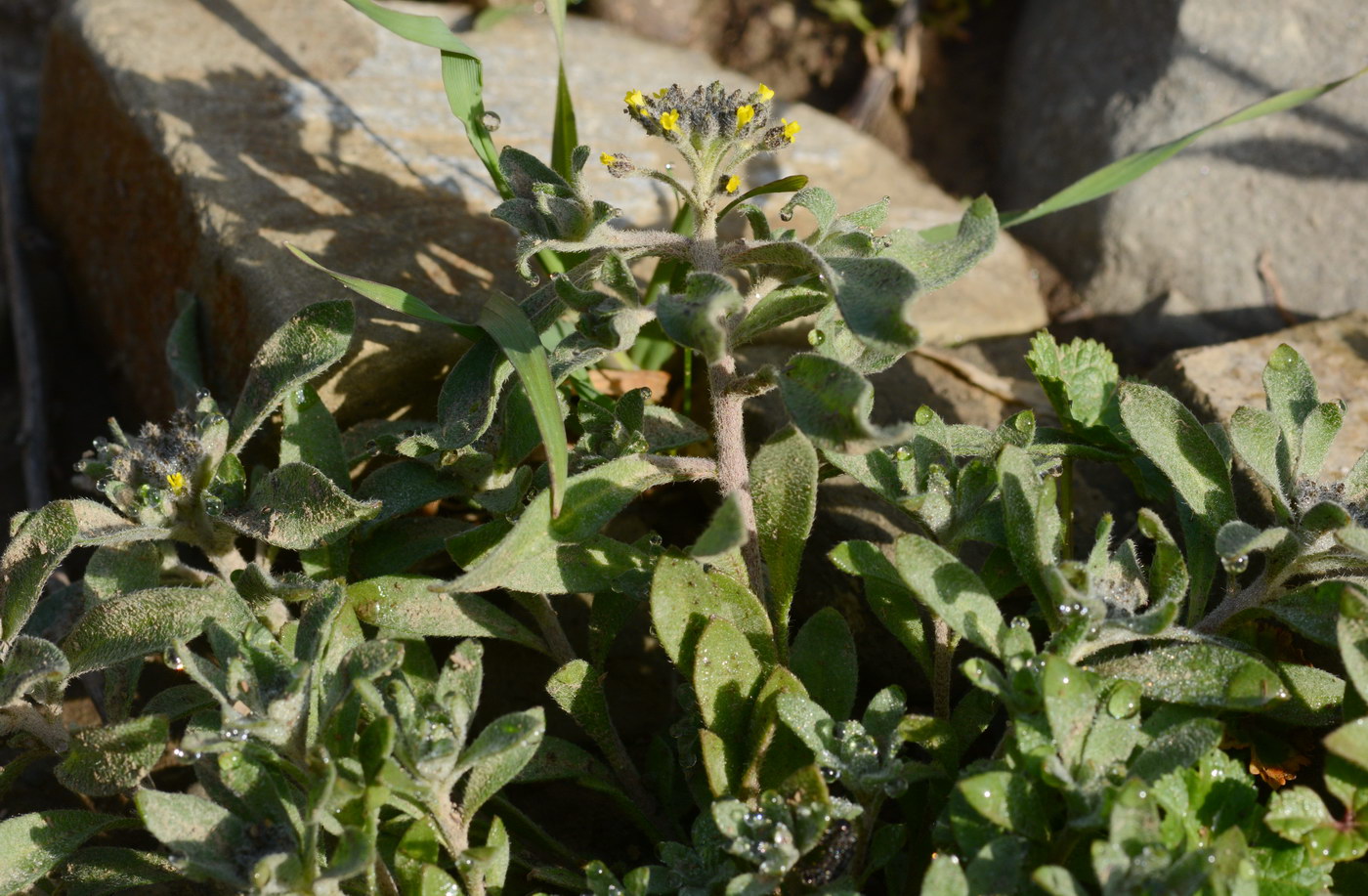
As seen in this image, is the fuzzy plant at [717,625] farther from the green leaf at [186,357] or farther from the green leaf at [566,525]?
A: the green leaf at [186,357]

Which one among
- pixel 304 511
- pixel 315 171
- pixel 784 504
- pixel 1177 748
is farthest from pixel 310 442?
pixel 1177 748

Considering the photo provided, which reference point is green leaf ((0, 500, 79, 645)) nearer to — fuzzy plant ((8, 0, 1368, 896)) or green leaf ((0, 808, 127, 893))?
fuzzy plant ((8, 0, 1368, 896))

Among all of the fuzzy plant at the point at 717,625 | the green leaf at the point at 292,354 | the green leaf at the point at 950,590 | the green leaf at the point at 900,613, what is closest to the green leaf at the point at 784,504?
the fuzzy plant at the point at 717,625

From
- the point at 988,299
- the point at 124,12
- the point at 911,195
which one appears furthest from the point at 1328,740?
the point at 124,12

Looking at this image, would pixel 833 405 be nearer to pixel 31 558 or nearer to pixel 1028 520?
pixel 1028 520

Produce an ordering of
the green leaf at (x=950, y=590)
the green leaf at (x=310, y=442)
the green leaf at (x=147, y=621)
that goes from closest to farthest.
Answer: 1. the green leaf at (x=950, y=590)
2. the green leaf at (x=147, y=621)
3. the green leaf at (x=310, y=442)
